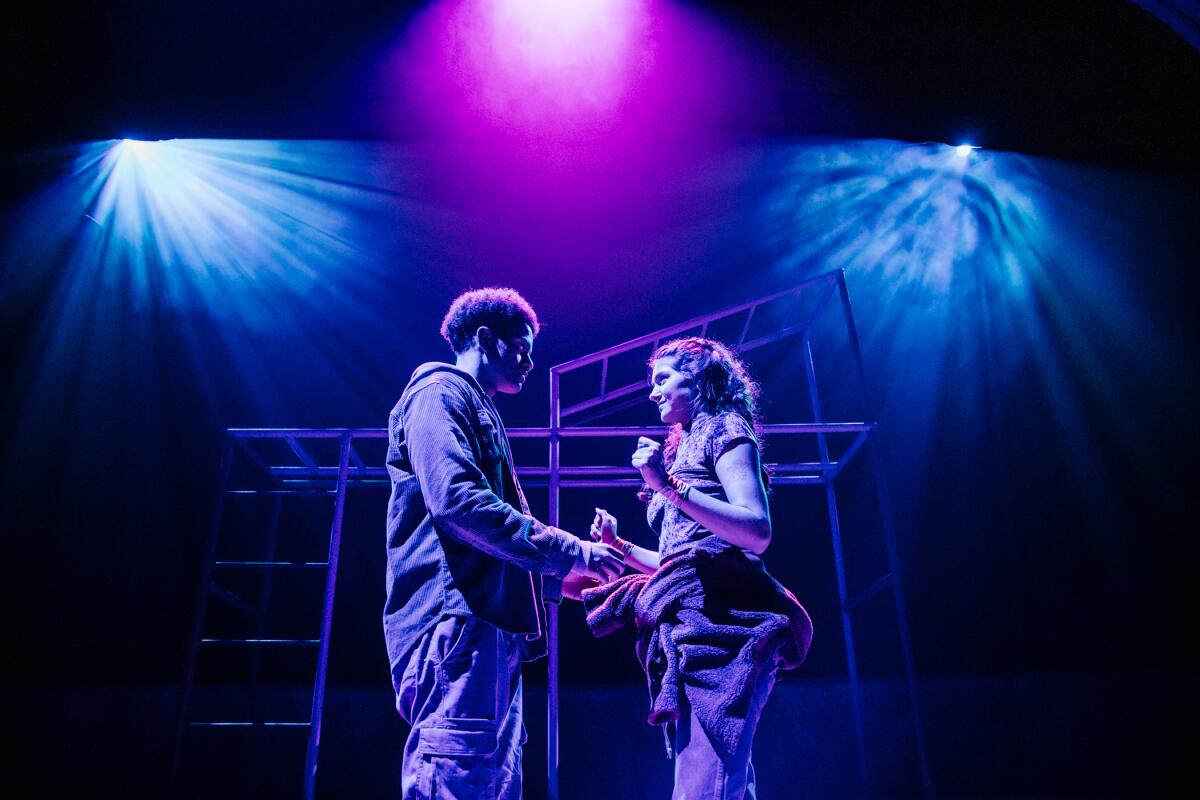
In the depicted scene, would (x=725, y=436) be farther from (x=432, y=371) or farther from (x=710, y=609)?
(x=432, y=371)

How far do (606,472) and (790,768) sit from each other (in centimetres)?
242

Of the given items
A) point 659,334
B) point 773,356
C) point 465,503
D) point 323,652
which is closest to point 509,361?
point 465,503

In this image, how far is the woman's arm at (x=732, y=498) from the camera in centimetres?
174

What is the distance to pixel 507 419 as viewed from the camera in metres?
5.36

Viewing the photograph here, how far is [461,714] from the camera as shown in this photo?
5.07 feet

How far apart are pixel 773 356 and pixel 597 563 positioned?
13.8 feet

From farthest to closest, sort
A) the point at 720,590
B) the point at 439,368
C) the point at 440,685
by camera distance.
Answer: the point at 439,368
the point at 720,590
the point at 440,685

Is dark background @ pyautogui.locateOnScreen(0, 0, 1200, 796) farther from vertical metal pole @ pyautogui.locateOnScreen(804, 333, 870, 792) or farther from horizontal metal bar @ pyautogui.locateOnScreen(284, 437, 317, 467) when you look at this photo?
horizontal metal bar @ pyautogui.locateOnScreen(284, 437, 317, 467)

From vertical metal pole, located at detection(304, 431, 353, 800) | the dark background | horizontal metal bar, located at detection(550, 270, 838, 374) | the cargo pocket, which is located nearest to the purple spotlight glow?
the dark background

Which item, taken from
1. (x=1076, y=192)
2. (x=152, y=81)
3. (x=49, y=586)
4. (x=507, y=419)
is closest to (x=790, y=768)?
(x=507, y=419)

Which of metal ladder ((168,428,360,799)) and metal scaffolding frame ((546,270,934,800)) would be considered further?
metal ladder ((168,428,360,799))

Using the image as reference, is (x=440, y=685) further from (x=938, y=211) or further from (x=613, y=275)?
(x=938, y=211)

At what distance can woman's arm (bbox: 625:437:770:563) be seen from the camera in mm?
1743

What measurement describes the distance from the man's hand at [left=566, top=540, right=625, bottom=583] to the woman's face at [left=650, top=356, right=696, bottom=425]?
1.83 feet
